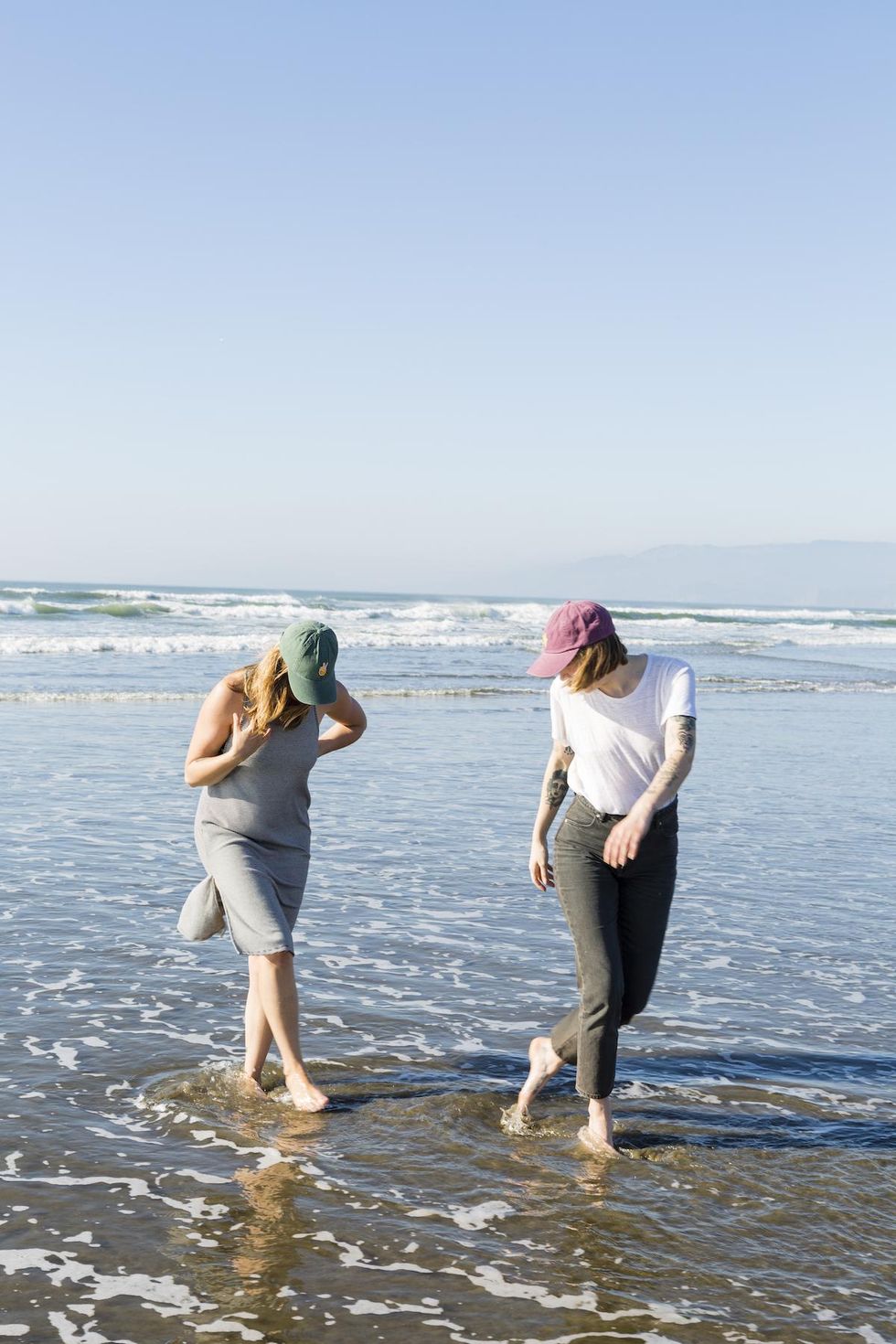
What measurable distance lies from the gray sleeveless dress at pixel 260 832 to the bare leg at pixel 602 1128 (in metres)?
1.25

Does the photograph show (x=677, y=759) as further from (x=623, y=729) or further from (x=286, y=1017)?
(x=286, y=1017)

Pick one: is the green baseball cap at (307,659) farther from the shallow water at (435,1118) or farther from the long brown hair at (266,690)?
the shallow water at (435,1118)

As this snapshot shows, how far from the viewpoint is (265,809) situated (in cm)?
462

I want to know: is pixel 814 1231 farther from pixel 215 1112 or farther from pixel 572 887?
pixel 215 1112

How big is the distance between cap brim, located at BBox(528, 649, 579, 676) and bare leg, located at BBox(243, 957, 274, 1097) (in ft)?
5.47

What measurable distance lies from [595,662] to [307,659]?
3.33ft

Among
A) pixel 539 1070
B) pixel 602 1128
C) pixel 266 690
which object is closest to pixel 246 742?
pixel 266 690

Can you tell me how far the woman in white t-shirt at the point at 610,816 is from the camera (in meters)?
4.09

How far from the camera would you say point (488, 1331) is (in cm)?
319

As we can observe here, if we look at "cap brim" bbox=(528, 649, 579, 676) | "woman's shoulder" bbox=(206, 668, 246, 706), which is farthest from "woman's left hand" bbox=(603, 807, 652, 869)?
"woman's shoulder" bbox=(206, 668, 246, 706)

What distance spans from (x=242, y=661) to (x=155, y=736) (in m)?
13.8

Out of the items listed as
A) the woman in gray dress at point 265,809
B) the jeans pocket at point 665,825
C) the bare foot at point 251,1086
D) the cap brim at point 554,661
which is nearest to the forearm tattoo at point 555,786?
the jeans pocket at point 665,825

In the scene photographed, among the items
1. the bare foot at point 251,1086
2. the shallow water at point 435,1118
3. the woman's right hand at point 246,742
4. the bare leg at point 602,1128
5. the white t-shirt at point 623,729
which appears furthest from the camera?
the bare foot at point 251,1086

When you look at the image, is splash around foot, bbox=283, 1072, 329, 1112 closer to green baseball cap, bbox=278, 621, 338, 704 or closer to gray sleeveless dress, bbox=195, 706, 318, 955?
gray sleeveless dress, bbox=195, 706, 318, 955
